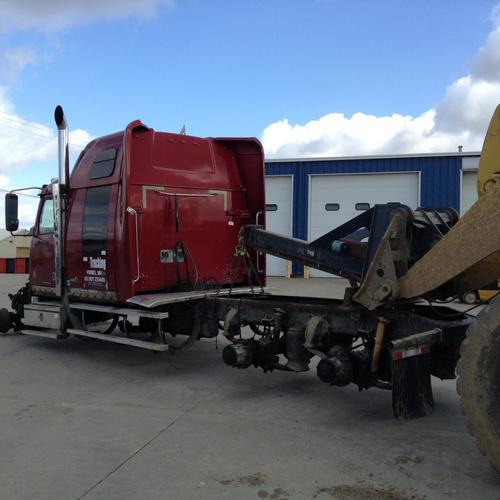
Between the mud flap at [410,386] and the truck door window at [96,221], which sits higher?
the truck door window at [96,221]

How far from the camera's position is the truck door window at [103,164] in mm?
7035

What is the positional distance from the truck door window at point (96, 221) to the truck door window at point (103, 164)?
19 centimetres

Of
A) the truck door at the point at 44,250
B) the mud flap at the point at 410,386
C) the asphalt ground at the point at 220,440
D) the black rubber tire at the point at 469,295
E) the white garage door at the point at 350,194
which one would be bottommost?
the asphalt ground at the point at 220,440

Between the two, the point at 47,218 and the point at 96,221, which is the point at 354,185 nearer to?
the point at 47,218

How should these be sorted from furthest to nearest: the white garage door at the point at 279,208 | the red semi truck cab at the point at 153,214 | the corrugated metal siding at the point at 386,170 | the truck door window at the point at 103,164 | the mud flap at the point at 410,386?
the white garage door at the point at 279,208, the corrugated metal siding at the point at 386,170, the truck door window at the point at 103,164, the red semi truck cab at the point at 153,214, the mud flap at the point at 410,386

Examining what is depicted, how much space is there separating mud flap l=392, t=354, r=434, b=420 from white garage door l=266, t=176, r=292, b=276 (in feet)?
59.0

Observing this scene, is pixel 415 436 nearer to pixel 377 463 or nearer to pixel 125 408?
pixel 377 463

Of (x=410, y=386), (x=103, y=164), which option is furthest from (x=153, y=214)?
(x=410, y=386)

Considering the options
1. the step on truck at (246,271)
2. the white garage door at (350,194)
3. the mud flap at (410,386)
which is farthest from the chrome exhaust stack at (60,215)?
the white garage door at (350,194)

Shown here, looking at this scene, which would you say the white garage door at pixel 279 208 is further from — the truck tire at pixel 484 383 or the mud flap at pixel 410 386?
the truck tire at pixel 484 383

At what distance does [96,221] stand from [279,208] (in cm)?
1604

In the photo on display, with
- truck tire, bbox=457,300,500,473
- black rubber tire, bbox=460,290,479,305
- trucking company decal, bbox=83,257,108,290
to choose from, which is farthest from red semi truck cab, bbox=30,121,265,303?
truck tire, bbox=457,300,500,473

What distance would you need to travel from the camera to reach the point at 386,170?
69.3 feet

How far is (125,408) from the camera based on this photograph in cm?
555
